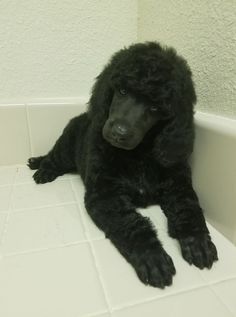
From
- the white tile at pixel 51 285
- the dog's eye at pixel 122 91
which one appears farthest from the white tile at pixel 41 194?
the dog's eye at pixel 122 91

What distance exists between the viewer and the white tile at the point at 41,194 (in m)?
0.90

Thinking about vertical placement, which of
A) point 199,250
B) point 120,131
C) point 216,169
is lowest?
point 199,250

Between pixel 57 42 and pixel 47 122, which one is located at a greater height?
pixel 57 42

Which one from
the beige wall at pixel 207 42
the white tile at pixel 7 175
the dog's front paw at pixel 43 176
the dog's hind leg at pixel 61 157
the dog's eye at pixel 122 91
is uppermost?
the beige wall at pixel 207 42

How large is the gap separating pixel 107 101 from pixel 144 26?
538mm

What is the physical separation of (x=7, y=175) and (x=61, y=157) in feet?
0.70

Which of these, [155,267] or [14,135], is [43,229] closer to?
[155,267]

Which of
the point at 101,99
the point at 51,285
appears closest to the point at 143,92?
the point at 101,99

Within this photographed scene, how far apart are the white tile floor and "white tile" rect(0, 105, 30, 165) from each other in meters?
0.41

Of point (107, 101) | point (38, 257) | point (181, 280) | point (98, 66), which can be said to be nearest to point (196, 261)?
point (181, 280)

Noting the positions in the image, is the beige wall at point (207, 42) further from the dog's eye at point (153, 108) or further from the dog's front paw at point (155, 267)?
the dog's front paw at point (155, 267)

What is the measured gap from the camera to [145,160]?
850 millimetres

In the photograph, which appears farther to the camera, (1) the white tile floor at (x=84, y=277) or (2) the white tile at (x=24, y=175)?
(2) the white tile at (x=24, y=175)

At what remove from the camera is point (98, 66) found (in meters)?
1.25
